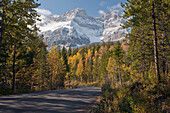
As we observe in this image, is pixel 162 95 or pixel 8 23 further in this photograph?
pixel 8 23

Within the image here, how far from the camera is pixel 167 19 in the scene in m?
12.4

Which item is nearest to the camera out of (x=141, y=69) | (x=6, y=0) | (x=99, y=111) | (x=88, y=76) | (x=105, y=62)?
(x=99, y=111)

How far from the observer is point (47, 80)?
3866 centimetres

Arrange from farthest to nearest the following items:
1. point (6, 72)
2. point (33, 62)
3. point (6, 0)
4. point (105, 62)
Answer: point (105, 62) → point (33, 62) → point (6, 72) → point (6, 0)

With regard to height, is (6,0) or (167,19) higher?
(6,0)

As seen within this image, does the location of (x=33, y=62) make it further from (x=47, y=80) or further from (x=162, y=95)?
(x=162, y=95)

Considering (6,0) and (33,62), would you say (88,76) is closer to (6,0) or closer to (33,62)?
(33,62)

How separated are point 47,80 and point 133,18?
31.6 meters

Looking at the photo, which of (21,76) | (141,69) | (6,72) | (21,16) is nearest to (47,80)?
(21,76)

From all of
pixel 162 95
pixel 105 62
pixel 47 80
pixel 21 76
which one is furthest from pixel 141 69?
pixel 105 62

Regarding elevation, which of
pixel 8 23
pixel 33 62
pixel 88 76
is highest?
pixel 8 23

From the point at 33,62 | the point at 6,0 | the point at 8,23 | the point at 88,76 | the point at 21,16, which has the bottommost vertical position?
the point at 88,76

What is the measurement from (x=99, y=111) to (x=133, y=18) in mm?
9410

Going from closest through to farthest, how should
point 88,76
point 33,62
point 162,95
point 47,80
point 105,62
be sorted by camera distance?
1. point 162,95
2. point 33,62
3. point 47,80
4. point 105,62
5. point 88,76
